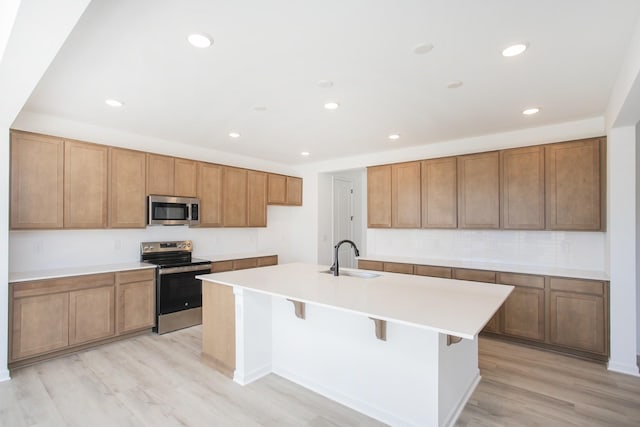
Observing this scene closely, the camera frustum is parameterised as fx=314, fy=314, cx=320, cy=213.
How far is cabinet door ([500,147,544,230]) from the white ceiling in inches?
15.8

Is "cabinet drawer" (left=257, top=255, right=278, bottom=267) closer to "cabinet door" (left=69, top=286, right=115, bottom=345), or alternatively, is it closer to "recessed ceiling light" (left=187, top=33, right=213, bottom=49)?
"cabinet door" (left=69, top=286, right=115, bottom=345)

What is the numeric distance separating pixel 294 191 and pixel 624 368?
506cm

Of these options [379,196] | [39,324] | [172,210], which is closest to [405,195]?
[379,196]

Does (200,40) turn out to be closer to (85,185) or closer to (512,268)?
(85,185)

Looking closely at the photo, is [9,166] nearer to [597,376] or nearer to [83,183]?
[83,183]

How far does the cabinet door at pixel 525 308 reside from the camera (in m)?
3.43

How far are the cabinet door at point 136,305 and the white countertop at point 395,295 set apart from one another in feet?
4.36

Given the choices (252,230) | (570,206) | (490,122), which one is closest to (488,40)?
(490,122)

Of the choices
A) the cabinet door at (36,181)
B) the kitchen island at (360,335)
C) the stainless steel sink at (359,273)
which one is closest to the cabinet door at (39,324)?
the cabinet door at (36,181)

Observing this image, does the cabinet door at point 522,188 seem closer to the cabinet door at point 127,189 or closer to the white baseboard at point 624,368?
the white baseboard at point 624,368

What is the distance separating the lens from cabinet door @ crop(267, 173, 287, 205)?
226 inches

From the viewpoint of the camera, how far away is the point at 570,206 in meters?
3.47

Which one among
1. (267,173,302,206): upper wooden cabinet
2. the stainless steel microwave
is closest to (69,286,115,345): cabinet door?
the stainless steel microwave

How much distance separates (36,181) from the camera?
3234 millimetres
